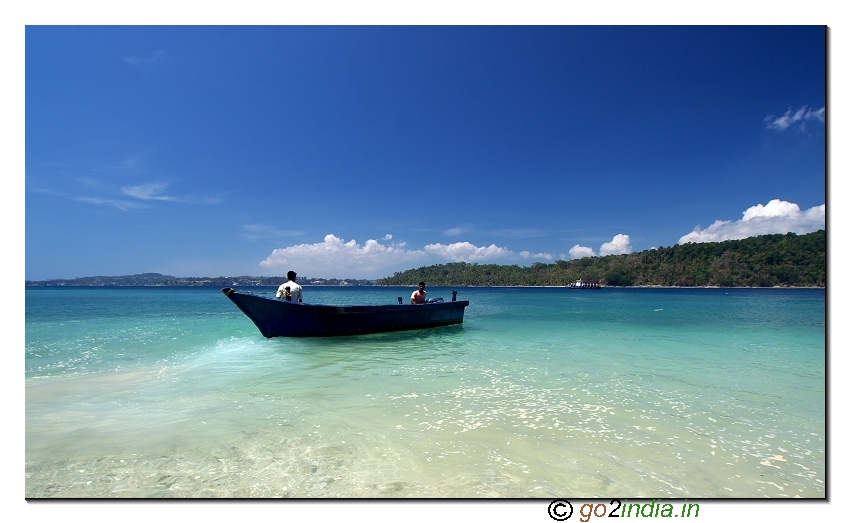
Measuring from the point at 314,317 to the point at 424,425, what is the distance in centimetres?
823

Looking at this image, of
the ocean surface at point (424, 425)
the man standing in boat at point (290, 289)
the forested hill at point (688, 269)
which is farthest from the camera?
the man standing in boat at point (290, 289)

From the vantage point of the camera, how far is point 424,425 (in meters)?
5.11

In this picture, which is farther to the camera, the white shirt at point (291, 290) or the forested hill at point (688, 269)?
the white shirt at point (291, 290)

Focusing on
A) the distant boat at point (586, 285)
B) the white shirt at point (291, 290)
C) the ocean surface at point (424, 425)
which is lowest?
the distant boat at point (586, 285)

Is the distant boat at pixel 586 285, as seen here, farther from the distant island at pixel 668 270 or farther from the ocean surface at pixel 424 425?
the ocean surface at pixel 424 425

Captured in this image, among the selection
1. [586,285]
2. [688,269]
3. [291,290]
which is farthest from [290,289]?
[586,285]

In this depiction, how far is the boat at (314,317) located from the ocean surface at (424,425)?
179 centimetres

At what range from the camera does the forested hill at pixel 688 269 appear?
6.77 m

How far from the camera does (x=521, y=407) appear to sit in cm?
591

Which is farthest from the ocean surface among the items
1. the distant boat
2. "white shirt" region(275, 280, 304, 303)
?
the distant boat

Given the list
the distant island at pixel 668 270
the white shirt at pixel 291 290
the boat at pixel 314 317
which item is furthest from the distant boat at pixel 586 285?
the white shirt at pixel 291 290
